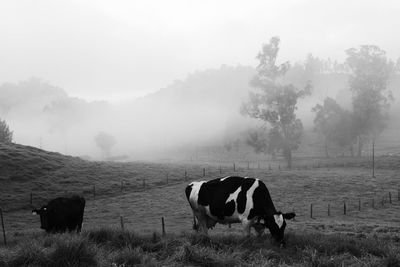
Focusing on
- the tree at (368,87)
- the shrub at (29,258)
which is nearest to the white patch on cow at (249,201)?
the shrub at (29,258)

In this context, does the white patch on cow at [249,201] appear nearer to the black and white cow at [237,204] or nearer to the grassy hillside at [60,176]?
the black and white cow at [237,204]

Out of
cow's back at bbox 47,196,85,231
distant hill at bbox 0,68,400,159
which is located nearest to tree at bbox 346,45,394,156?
distant hill at bbox 0,68,400,159

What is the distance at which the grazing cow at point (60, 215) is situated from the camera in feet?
57.4

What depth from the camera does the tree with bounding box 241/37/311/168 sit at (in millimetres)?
64500

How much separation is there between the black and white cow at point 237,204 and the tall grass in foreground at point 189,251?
3.07 feet

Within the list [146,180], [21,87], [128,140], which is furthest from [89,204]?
[21,87]

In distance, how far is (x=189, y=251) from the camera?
8.95 meters

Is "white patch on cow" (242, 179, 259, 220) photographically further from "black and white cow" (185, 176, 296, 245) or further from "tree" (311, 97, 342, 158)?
"tree" (311, 97, 342, 158)

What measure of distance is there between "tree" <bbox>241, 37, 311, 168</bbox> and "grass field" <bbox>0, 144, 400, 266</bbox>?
9.73 meters

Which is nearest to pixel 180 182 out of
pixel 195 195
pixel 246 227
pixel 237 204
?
pixel 195 195

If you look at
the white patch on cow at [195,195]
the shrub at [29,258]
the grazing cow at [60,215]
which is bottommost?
the grazing cow at [60,215]

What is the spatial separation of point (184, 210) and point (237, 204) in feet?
72.4

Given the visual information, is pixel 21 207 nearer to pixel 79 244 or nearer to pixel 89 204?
pixel 89 204

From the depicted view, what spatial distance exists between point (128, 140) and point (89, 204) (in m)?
119
